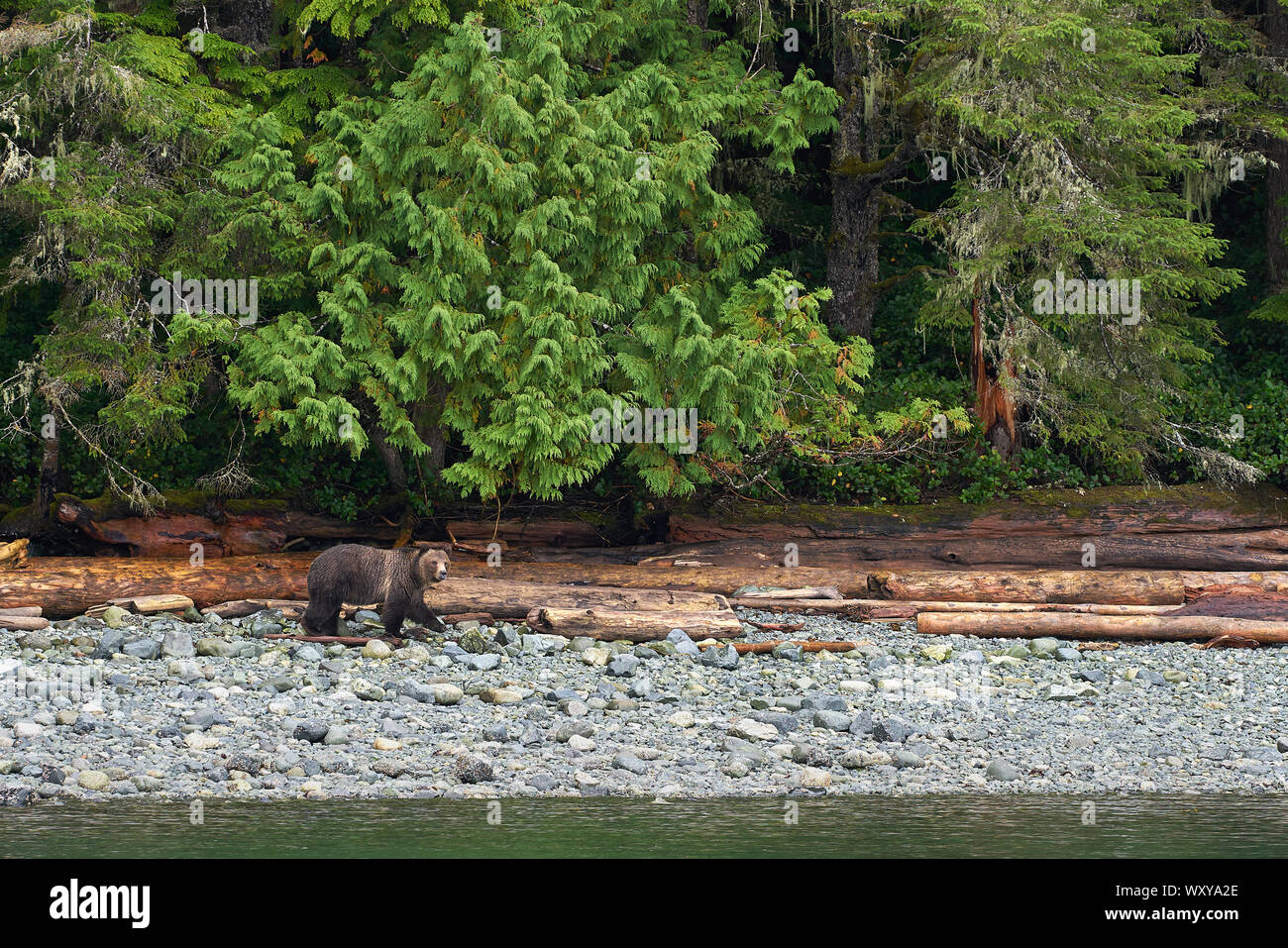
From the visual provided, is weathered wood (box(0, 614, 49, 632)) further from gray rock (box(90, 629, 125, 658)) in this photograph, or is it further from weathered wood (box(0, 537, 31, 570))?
weathered wood (box(0, 537, 31, 570))

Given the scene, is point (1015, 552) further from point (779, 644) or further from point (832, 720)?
point (832, 720)

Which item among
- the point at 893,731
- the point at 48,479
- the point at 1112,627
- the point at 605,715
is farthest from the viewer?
A: the point at 48,479

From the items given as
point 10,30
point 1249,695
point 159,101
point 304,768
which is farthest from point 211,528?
point 1249,695

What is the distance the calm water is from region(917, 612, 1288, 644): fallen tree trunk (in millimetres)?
4648

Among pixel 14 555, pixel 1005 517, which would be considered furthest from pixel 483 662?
pixel 1005 517

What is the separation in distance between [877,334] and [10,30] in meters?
12.0

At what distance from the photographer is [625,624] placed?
1240 cm

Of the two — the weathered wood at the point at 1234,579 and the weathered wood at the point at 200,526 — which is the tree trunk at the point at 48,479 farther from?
the weathered wood at the point at 1234,579

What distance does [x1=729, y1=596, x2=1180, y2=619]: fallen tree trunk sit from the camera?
13.4m

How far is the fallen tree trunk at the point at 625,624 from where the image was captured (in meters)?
12.4

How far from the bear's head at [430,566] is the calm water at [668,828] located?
166 inches

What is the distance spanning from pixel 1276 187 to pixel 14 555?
17.7m

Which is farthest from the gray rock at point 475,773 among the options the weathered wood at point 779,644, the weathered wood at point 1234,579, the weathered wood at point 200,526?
the weathered wood at point 1234,579

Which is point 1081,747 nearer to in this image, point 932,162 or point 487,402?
point 487,402
